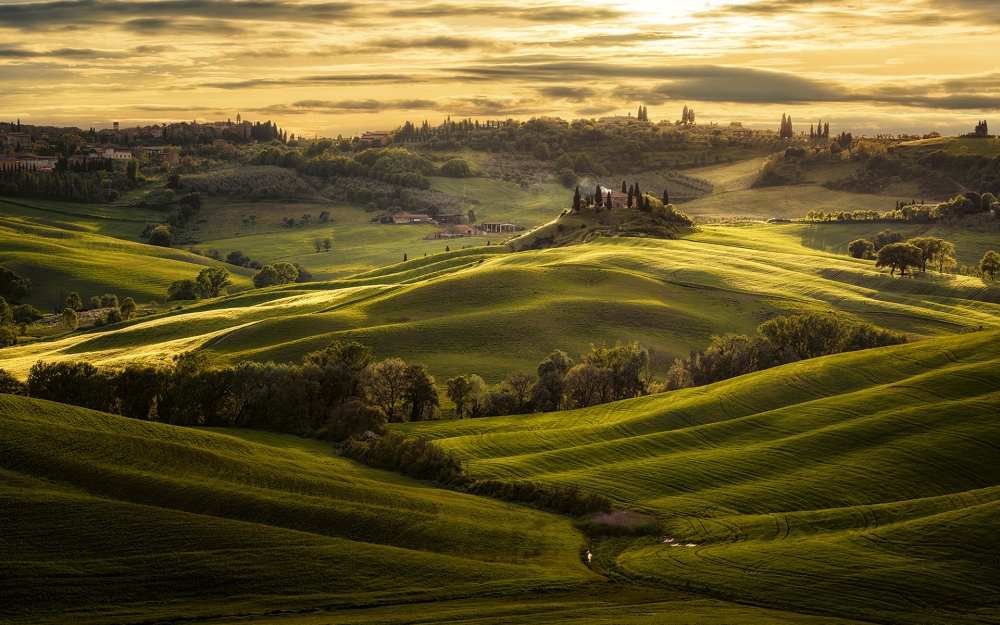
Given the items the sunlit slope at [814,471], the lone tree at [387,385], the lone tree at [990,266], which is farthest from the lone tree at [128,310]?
the lone tree at [990,266]

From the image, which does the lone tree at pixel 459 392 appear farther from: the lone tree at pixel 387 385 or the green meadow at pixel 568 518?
the green meadow at pixel 568 518

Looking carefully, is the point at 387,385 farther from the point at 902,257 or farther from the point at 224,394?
the point at 902,257

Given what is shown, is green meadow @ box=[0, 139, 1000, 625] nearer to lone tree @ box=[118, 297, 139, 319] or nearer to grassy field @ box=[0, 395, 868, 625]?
grassy field @ box=[0, 395, 868, 625]

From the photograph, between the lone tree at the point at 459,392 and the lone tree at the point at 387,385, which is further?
the lone tree at the point at 459,392

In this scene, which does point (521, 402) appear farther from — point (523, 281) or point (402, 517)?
point (523, 281)

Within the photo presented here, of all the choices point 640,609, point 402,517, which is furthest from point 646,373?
point 640,609

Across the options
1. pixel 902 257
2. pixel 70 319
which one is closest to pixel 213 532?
pixel 70 319

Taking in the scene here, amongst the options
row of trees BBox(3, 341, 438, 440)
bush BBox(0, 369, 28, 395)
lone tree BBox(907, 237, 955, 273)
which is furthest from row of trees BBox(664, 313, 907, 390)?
lone tree BBox(907, 237, 955, 273)

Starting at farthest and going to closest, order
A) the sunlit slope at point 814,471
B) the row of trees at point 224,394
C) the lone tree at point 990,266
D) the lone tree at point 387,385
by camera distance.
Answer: the lone tree at point 990,266 < the lone tree at point 387,385 < the row of trees at point 224,394 < the sunlit slope at point 814,471
